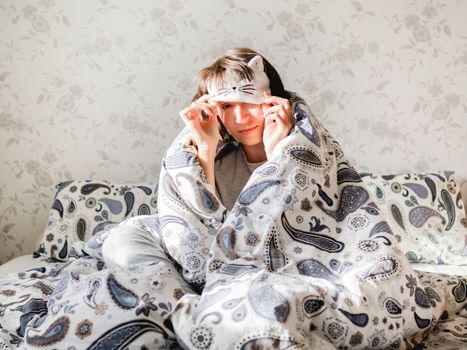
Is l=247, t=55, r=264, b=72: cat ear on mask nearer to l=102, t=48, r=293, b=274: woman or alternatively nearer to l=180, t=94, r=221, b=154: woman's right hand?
l=102, t=48, r=293, b=274: woman

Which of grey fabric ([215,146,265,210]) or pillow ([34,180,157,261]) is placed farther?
pillow ([34,180,157,261])

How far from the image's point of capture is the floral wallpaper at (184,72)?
2443 mm

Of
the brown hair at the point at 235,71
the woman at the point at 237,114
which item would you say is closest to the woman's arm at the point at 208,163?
the woman at the point at 237,114

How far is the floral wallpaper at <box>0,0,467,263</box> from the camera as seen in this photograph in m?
2.44

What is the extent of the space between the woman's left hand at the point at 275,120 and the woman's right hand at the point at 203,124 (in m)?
0.15

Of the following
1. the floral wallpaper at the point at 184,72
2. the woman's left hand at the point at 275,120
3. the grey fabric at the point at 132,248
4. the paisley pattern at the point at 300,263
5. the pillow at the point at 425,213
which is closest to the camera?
the paisley pattern at the point at 300,263

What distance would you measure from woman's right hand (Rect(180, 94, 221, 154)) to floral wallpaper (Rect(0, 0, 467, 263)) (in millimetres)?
824

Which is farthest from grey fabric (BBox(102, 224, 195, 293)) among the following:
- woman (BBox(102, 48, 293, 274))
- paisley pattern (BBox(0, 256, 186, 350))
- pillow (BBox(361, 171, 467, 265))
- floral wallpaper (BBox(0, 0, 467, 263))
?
pillow (BBox(361, 171, 467, 265))

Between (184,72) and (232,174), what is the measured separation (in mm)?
895

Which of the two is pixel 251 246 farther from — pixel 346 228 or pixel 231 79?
pixel 231 79

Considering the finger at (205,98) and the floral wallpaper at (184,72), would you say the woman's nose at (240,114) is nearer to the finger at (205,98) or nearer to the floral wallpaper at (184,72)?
the finger at (205,98)

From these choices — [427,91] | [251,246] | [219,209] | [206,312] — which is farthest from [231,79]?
[427,91]

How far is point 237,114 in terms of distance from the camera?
1626 millimetres

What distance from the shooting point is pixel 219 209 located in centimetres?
147
